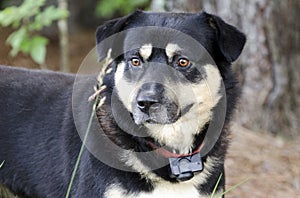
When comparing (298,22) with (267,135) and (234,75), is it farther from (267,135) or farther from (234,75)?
(234,75)

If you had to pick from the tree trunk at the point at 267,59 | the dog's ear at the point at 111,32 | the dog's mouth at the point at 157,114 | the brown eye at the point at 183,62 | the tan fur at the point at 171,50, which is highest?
the dog's ear at the point at 111,32

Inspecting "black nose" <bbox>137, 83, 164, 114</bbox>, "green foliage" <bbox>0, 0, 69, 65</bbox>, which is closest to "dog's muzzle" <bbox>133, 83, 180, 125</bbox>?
"black nose" <bbox>137, 83, 164, 114</bbox>

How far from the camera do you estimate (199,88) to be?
420 centimetres

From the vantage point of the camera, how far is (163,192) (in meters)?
4.08

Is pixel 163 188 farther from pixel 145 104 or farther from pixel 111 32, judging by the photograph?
pixel 111 32

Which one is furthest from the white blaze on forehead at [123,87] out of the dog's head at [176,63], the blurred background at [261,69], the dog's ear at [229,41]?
the blurred background at [261,69]

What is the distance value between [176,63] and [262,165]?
87.5 inches

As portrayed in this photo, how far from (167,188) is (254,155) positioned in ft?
7.38

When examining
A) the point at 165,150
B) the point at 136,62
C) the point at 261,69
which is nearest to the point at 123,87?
the point at 136,62

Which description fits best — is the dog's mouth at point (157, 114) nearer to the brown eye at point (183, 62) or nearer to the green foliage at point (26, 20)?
the brown eye at point (183, 62)

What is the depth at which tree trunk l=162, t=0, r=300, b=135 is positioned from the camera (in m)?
6.43

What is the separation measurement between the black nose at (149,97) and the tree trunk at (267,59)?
2.58 metres

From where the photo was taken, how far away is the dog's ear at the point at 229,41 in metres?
4.17

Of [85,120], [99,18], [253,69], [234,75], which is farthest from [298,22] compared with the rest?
[99,18]
